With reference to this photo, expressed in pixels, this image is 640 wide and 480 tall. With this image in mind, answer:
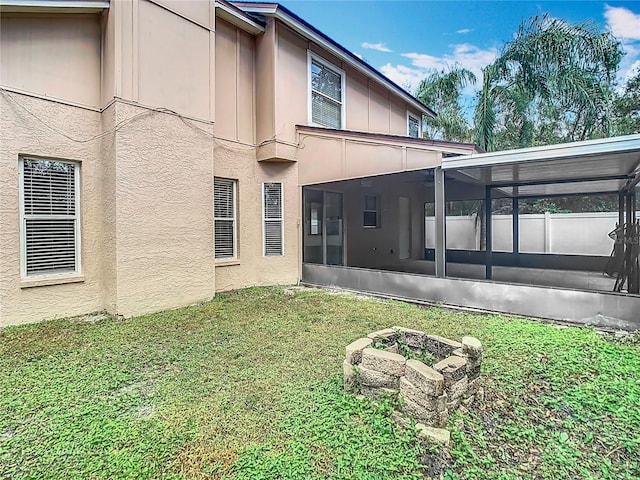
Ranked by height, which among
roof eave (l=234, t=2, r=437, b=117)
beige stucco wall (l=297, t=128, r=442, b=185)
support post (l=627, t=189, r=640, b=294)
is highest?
roof eave (l=234, t=2, r=437, b=117)

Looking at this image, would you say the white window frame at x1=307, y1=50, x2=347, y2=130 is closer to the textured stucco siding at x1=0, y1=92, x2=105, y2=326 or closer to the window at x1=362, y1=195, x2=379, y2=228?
the window at x1=362, y1=195, x2=379, y2=228

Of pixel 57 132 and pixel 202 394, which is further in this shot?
pixel 57 132

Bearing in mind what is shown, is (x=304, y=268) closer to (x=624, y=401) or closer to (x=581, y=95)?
(x=624, y=401)

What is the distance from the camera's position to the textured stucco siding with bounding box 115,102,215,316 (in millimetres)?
5742

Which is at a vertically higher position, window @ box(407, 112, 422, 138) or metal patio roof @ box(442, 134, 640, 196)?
window @ box(407, 112, 422, 138)

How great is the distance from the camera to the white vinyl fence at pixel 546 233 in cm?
1169

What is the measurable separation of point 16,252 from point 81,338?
1.75 meters

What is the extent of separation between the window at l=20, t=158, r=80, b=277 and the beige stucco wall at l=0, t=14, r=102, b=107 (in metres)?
1.17

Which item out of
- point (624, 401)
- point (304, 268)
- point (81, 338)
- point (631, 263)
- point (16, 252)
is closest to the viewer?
point (624, 401)

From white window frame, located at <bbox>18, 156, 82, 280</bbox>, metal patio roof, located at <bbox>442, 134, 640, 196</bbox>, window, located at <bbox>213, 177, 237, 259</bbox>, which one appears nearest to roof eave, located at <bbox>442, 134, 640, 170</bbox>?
metal patio roof, located at <bbox>442, 134, 640, 196</bbox>

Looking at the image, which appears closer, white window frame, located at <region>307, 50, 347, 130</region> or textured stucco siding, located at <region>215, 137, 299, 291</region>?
textured stucco siding, located at <region>215, 137, 299, 291</region>

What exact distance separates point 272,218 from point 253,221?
0.50m

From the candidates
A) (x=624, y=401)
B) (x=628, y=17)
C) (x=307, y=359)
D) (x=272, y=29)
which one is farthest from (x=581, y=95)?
(x=307, y=359)

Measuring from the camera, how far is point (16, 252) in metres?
5.17
